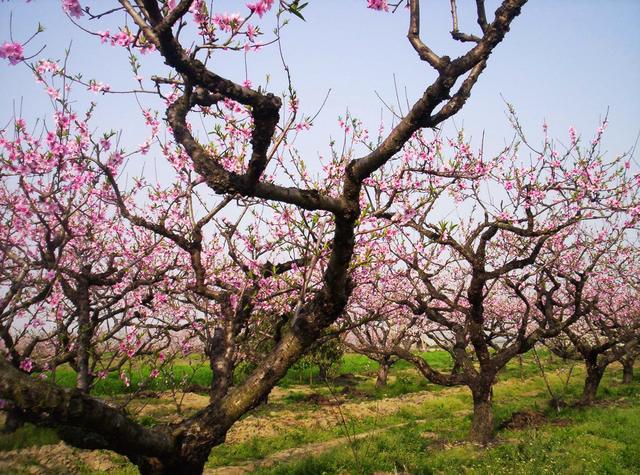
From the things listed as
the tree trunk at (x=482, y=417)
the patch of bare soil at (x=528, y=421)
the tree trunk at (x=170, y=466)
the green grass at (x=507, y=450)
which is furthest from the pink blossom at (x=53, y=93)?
the patch of bare soil at (x=528, y=421)

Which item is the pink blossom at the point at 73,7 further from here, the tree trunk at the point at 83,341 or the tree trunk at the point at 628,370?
the tree trunk at the point at 628,370

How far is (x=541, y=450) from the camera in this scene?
8.95 m

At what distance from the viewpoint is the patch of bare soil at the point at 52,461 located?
8.98 metres

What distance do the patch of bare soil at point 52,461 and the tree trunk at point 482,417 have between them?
31.2 ft

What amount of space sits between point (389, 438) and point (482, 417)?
2.65 meters

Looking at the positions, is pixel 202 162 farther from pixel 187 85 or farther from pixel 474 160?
pixel 474 160

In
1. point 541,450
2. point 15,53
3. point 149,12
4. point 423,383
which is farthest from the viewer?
point 423,383

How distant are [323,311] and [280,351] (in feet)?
2.00

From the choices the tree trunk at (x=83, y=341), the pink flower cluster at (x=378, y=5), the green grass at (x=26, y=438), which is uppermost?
the pink flower cluster at (x=378, y=5)

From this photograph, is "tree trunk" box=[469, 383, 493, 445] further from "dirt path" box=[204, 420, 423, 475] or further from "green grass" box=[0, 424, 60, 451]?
"green grass" box=[0, 424, 60, 451]

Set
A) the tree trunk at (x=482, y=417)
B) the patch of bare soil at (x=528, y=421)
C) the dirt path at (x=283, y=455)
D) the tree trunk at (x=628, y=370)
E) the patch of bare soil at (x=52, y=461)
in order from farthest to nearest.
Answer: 1. the tree trunk at (x=628, y=370)
2. the patch of bare soil at (x=528, y=421)
3. the tree trunk at (x=482, y=417)
4. the dirt path at (x=283, y=455)
5. the patch of bare soil at (x=52, y=461)

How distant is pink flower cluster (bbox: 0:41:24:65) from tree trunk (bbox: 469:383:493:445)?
11.5 m

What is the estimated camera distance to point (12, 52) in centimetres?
450

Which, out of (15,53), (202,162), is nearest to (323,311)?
(202,162)
